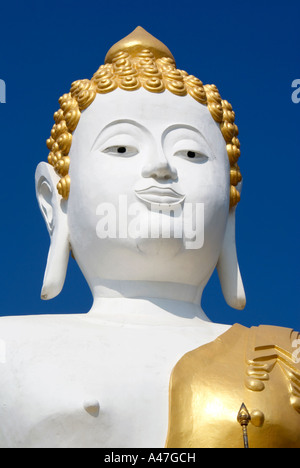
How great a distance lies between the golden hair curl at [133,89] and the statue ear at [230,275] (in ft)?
1.19

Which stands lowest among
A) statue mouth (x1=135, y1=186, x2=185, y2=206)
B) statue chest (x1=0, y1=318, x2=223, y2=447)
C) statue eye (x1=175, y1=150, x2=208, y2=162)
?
statue chest (x1=0, y1=318, x2=223, y2=447)

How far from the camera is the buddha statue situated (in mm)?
6273

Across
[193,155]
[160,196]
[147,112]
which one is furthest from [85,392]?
[147,112]

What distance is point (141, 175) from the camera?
281 inches

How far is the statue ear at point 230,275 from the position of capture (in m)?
7.70

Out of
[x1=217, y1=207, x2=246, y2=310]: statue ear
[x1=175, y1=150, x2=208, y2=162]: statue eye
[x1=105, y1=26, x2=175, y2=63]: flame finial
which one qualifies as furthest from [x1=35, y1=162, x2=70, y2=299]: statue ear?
[x1=217, y1=207, x2=246, y2=310]: statue ear

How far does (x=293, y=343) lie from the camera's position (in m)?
6.76

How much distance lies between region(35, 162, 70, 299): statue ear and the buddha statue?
11 millimetres

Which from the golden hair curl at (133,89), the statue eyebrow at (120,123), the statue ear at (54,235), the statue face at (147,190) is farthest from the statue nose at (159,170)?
the statue ear at (54,235)

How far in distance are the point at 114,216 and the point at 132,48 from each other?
5.37 feet

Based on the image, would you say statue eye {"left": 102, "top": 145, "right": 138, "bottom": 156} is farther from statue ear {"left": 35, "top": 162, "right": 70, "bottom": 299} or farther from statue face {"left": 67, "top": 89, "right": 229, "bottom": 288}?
statue ear {"left": 35, "top": 162, "right": 70, "bottom": 299}
